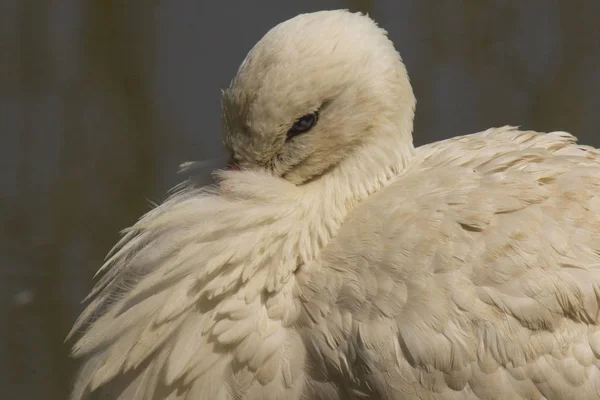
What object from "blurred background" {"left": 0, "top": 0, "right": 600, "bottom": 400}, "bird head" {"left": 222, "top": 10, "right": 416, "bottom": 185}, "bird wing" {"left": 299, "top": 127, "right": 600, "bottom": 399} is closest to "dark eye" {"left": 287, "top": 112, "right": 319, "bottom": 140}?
"bird head" {"left": 222, "top": 10, "right": 416, "bottom": 185}

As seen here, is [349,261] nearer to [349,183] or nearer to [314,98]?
[349,183]

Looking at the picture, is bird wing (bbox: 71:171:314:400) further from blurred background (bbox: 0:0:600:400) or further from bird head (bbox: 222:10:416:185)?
blurred background (bbox: 0:0:600:400)

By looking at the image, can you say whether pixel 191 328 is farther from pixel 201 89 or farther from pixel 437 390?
pixel 201 89

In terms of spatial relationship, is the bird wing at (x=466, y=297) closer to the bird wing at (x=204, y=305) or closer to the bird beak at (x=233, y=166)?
the bird wing at (x=204, y=305)

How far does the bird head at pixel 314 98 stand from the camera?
1.84 meters

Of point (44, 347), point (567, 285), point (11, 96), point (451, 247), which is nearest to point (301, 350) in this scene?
point (451, 247)

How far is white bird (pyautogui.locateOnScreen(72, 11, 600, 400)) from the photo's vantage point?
66.8 inches

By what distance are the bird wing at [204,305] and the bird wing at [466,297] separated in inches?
3.1

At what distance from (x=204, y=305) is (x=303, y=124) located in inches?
16.7

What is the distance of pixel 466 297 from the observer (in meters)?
1.71

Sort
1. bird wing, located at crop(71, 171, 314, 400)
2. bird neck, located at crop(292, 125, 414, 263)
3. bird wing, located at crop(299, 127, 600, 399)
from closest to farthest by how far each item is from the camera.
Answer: bird wing, located at crop(299, 127, 600, 399) < bird wing, located at crop(71, 171, 314, 400) < bird neck, located at crop(292, 125, 414, 263)

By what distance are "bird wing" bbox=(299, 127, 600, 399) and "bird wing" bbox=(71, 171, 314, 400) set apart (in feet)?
0.26

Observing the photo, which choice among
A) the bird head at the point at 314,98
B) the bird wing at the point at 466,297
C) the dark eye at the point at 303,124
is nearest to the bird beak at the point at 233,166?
the bird head at the point at 314,98

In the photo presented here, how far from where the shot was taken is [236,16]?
12.0ft
